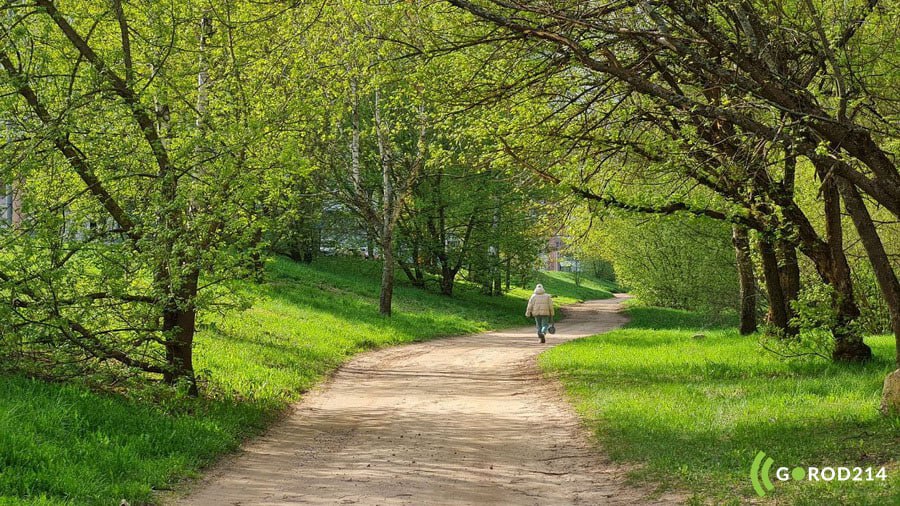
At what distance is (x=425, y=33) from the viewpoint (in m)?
10.8

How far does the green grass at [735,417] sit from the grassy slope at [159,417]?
4602 mm

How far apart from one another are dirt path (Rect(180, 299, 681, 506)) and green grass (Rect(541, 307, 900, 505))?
51 cm

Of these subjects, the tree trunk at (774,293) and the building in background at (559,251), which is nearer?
the tree trunk at (774,293)

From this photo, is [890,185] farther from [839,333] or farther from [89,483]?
[89,483]

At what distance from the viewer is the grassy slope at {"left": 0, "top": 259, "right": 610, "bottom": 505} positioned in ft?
21.6

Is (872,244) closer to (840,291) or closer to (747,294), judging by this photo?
(840,291)

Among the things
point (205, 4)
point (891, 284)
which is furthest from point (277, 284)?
point (891, 284)

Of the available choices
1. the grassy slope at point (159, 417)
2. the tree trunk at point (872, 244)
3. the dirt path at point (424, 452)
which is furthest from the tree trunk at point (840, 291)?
the grassy slope at point (159, 417)

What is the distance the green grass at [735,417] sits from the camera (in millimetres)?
6956

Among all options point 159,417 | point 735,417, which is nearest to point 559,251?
point 735,417

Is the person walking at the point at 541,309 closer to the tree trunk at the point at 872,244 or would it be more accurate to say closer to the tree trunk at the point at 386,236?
the tree trunk at the point at 386,236

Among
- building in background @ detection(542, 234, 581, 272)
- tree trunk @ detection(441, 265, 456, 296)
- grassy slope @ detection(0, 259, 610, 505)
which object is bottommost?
grassy slope @ detection(0, 259, 610, 505)

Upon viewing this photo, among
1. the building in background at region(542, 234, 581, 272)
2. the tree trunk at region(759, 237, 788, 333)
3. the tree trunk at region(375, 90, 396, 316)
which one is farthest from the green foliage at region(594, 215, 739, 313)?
the tree trunk at region(759, 237, 788, 333)

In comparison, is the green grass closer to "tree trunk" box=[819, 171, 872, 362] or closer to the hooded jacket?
"tree trunk" box=[819, 171, 872, 362]
